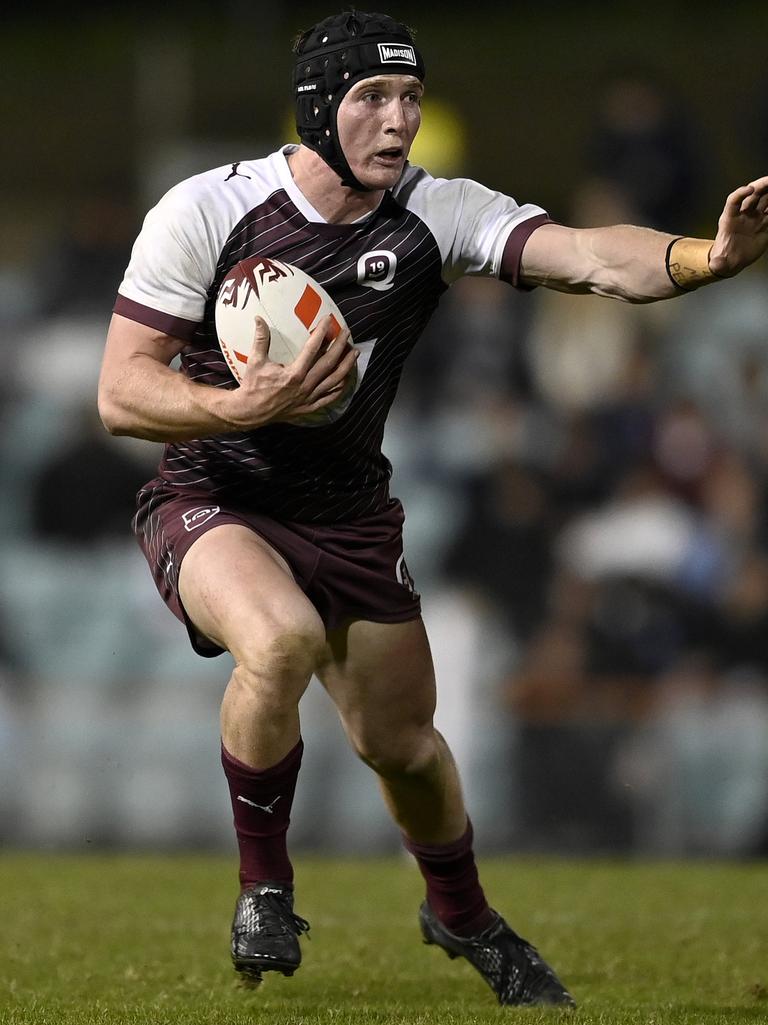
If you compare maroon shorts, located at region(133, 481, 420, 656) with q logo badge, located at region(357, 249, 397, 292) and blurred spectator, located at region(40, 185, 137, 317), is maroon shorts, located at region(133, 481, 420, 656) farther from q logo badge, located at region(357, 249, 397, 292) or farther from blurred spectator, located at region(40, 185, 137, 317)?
blurred spectator, located at region(40, 185, 137, 317)

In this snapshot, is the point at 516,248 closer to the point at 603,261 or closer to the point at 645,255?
the point at 603,261

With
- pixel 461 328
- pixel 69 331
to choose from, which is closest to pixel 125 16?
pixel 69 331

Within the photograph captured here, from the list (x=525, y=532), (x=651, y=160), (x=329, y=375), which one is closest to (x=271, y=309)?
(x=329, y=375)

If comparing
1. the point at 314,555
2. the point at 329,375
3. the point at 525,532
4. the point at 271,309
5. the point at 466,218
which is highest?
the point at 466,218

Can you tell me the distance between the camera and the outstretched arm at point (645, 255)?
16.3 ft

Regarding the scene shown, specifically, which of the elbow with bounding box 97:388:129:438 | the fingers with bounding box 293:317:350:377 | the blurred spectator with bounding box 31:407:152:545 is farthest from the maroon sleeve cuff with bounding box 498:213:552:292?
the blurred spectator with bounding box 31:407:152:545

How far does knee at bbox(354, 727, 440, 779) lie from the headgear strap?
1.70 m

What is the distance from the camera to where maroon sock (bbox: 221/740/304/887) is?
520cm

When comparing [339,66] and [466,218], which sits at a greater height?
[339,66]

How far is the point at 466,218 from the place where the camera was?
5609 mm

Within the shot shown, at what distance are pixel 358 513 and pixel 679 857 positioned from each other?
5.26 meters

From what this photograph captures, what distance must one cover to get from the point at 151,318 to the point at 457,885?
214 cm

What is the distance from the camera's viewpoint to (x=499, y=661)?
10930mm

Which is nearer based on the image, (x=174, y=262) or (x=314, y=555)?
(x=174, y=262)
